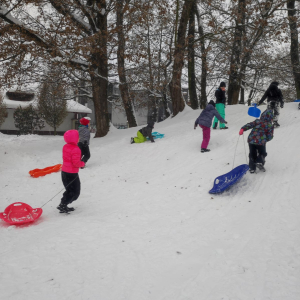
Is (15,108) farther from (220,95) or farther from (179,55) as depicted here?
(220,95)

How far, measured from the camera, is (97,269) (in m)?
3.25

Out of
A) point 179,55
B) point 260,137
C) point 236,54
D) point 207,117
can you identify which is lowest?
point 260,137

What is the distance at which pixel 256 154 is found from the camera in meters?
6.29

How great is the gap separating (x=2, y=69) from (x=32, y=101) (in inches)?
729

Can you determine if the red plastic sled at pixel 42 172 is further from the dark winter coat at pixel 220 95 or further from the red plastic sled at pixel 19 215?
the dark winter coat at pixel 220 95

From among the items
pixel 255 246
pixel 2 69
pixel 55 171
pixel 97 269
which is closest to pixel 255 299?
pixel 255 246

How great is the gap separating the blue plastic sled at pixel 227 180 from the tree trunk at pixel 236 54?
869cm

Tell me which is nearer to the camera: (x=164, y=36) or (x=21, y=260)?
(x=21, y=260)

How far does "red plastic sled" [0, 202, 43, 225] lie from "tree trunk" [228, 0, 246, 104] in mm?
11521

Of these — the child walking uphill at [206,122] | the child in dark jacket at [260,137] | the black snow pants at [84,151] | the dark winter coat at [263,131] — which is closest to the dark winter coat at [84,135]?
the black snow pants at [84,151]

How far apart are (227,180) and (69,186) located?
338cm

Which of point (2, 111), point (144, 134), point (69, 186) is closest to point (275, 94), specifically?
point (144, 134)

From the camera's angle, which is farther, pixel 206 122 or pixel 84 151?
pixel 84 151

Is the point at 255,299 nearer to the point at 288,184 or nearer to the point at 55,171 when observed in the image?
the point at 288,184
